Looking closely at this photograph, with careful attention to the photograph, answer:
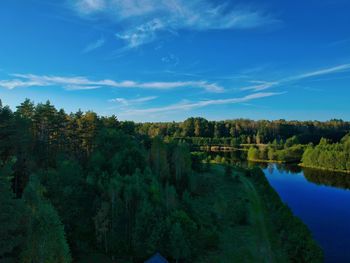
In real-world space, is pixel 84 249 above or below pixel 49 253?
below

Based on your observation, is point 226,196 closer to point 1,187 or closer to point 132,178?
point 132,178

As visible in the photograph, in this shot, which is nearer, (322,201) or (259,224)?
(259,224)

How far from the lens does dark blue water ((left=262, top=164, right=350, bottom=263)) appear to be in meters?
31.2

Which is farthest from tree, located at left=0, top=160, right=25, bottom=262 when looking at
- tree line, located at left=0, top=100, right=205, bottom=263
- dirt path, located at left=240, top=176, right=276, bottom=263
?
dirt path, located at left=240, top=176, right=276, bottom=263

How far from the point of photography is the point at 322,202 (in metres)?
49.7

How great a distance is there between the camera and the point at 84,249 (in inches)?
997

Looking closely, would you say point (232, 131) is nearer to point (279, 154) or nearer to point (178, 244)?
point (279, 154)

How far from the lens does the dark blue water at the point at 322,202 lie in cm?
3120

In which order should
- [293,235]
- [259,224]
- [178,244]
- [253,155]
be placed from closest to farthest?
1. [178,244]
2. [293,235]
3. [259,224]
4. [253,155]

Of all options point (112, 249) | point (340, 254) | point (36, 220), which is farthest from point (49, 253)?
point (340, 254)

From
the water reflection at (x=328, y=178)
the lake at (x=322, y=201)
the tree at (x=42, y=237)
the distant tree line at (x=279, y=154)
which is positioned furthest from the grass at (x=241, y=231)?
the distant tree line at (x=279, y=154)

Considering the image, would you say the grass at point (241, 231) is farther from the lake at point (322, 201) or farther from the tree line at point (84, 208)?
the lake at point (322, 201)

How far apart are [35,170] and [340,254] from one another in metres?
27.9

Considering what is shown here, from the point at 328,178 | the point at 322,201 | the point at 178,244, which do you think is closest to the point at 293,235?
the point at 178,244
